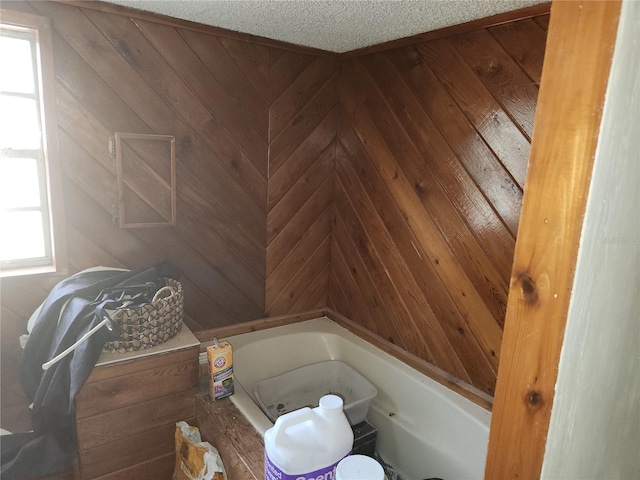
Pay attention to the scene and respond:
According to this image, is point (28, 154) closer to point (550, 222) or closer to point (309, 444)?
point (309, 444)

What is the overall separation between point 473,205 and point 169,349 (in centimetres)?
138

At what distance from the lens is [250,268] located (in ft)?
7.40

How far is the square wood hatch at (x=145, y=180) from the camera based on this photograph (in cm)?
180

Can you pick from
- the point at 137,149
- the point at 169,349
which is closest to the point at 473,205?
the point at 169,349

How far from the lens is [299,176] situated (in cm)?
233

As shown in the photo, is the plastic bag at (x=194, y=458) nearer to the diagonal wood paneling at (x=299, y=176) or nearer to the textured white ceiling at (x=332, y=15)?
the diagonal wood paneling at (x=299, y=176)

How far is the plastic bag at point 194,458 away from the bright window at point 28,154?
0.89m

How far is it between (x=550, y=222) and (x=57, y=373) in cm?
157

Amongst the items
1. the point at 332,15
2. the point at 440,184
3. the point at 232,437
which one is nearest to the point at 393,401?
the point at 232,437

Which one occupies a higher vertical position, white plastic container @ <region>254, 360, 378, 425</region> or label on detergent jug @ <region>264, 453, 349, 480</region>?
label on detergent jug @ <region>264, 453, 349, 480</region>

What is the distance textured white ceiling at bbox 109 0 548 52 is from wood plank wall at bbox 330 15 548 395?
0.39ft

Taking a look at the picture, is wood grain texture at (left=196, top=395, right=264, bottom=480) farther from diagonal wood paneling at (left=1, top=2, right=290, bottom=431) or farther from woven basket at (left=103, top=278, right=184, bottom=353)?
diagonal wood paneling at (left=1, top=2, right=290, bottom=431)

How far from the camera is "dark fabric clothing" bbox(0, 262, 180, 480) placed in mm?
1392

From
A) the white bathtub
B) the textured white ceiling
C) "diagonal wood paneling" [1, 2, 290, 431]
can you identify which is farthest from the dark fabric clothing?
the textured white ceiling
